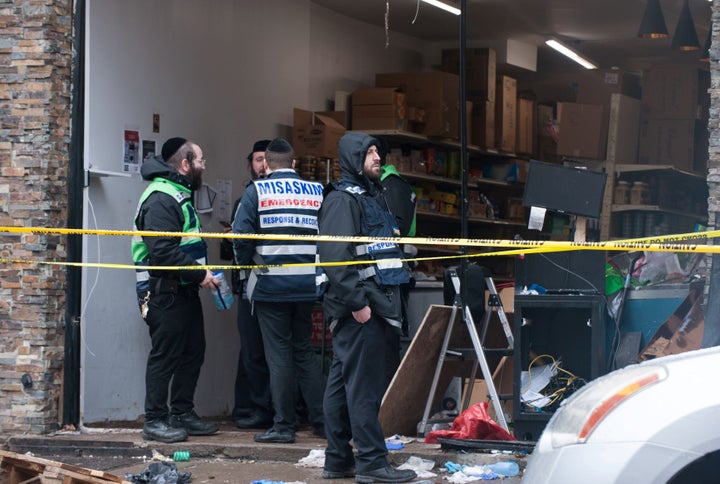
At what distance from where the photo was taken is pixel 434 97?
11.8m

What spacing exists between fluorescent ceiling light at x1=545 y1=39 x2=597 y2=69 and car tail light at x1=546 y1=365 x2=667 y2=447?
412 inches

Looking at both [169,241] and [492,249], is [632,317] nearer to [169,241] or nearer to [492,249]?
[169,241]

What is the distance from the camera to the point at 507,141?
43.2ft

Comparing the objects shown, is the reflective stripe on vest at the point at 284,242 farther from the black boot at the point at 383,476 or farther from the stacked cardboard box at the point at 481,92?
the stacked cardboard box at the point at 481,92

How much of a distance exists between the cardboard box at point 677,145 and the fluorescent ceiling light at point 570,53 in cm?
240

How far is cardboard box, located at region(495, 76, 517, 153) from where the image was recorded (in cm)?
1304

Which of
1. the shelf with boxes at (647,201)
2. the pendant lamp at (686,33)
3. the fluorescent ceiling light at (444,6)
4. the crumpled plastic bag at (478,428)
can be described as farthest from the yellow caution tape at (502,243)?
the fluorescent ceiling light at (444,6)

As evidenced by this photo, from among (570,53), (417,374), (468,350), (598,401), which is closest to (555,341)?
(468,350)

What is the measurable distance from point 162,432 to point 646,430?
15.8 feet

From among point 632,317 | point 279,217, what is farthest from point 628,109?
point 279,217

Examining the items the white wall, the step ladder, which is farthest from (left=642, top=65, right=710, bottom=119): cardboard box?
the step ladder

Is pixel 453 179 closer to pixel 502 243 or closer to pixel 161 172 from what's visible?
pixel 161 172

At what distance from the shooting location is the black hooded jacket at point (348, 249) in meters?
6.14

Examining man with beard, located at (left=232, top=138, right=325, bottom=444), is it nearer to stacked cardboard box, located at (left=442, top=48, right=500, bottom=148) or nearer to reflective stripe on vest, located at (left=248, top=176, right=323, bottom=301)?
reflective stripe on vest, located at (left=248, top=176, right=323, bottom=301)
